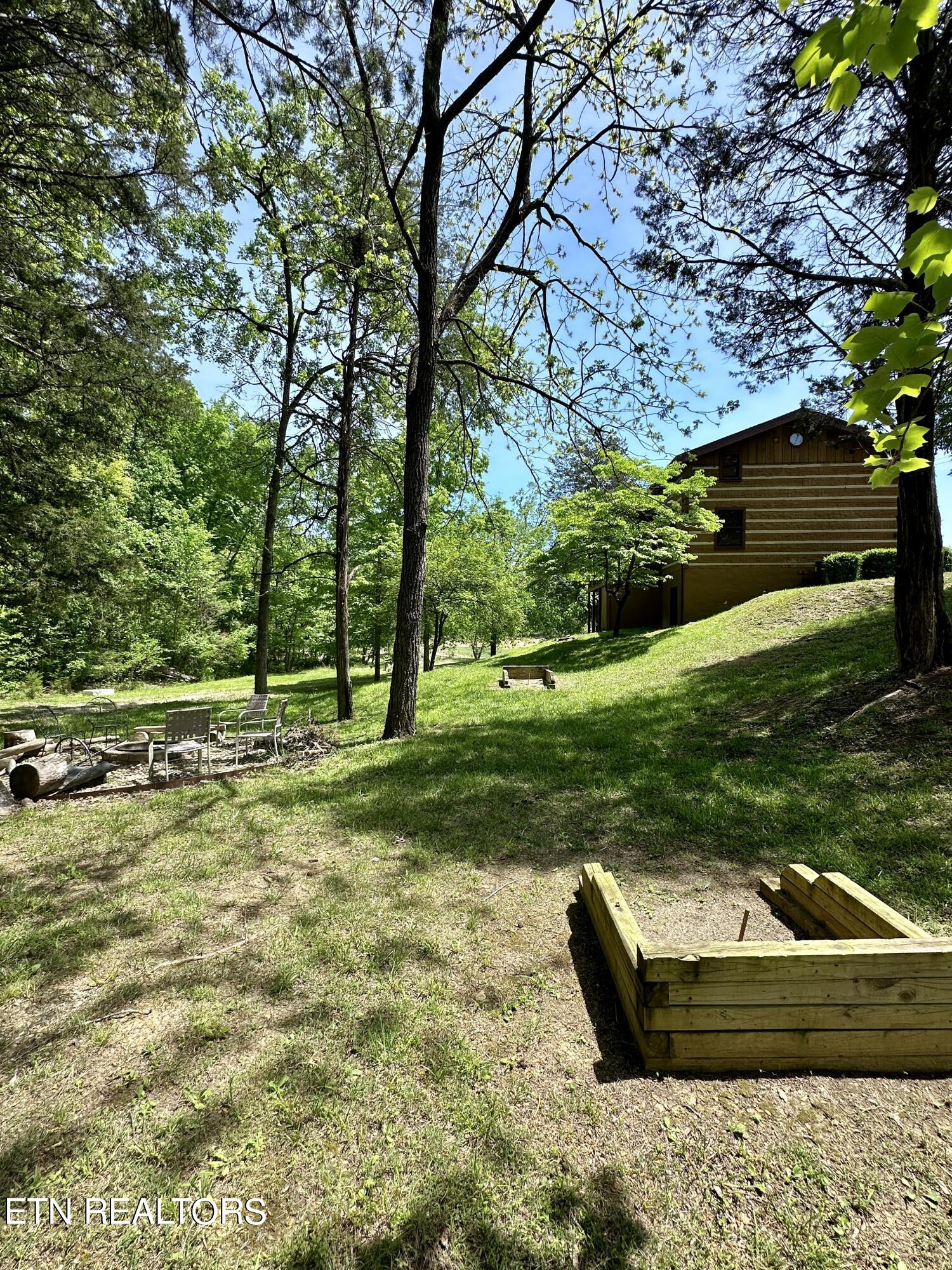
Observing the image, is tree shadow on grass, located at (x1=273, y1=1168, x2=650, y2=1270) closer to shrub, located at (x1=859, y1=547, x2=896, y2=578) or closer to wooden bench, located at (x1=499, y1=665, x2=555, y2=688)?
wooden bench, located at (x1=499, y1=665, x2=555, y2=688)

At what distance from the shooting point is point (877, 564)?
628 inches

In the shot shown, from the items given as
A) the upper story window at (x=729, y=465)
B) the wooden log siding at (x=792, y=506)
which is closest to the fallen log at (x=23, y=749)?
the wooden log siding at (x=792, y=506)

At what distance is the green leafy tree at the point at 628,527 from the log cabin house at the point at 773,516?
321 centimetres

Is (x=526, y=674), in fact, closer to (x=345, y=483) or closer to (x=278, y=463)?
(x=345, y=483)

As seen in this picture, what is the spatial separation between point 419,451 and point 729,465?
16.6 meters

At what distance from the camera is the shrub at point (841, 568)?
16516mm

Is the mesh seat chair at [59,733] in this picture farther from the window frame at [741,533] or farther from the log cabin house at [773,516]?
the window frame at [741,533]

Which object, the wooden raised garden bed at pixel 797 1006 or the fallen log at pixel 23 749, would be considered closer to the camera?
the wooden raised garden bed at pixel 797 1006

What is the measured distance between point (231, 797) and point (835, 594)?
48.8 ft

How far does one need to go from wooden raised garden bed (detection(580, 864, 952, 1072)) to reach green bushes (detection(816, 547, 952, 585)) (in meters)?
17.4

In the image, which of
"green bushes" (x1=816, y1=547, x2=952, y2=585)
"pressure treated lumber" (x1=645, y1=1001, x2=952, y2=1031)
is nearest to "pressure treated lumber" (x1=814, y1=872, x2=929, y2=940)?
"pressure treated lumber" (x1=645, y1=1001, x2=952, y2=1031)

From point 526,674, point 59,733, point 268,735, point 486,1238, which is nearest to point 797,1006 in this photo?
point 486,1238

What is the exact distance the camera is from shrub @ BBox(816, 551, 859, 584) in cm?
1652

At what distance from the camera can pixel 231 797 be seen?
598cm
